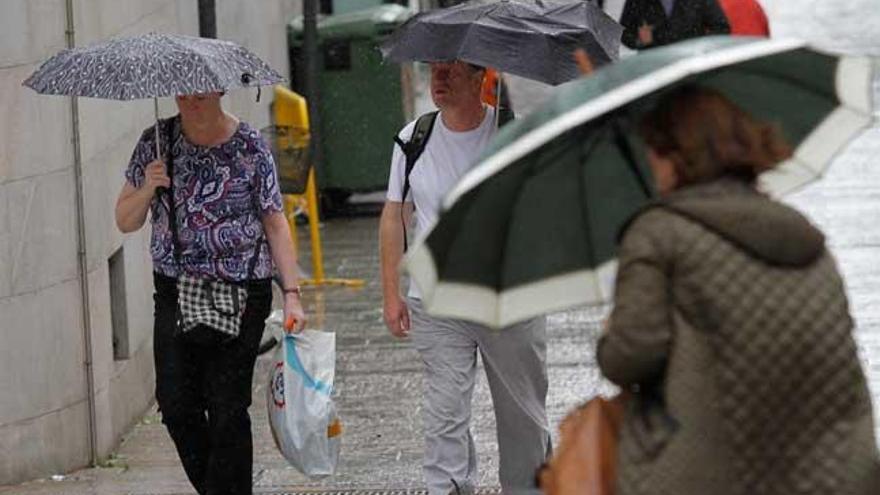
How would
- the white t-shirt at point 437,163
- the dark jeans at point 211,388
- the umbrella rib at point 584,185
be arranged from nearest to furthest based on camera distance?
1. the umbrella rib at point 584,185
2. the white t-shirt at point 437,163
3. the dark jeans at point 211,388

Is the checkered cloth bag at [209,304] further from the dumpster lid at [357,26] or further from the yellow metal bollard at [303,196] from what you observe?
the dumpster lid at [357,26]

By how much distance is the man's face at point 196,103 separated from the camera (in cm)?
718

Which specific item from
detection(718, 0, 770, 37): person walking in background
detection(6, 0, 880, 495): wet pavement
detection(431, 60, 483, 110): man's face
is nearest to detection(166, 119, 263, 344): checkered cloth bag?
detection(431, 60, 483, 110): man's face

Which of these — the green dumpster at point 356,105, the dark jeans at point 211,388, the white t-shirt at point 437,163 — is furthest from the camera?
the green dumpster at point 356,105

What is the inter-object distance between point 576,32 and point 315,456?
170cm

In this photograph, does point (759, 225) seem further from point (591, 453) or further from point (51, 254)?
point (51, 254)

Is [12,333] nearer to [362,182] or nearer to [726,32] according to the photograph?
[726,32]

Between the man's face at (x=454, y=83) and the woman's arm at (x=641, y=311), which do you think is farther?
the man's face at (x=454, y=83)

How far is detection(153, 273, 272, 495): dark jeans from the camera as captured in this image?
7293 millimetres

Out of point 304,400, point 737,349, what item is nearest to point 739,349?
point 737,349

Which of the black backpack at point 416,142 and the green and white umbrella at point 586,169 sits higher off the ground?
the green and white umbrella at point 586,169

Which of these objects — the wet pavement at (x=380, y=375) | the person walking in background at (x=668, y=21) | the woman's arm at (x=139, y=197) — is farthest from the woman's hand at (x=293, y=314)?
the person walking in background at (x=668, y=21)

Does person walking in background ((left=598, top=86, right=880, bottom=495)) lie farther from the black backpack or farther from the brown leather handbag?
the black backpack

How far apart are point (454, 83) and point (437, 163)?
0.88 feet
